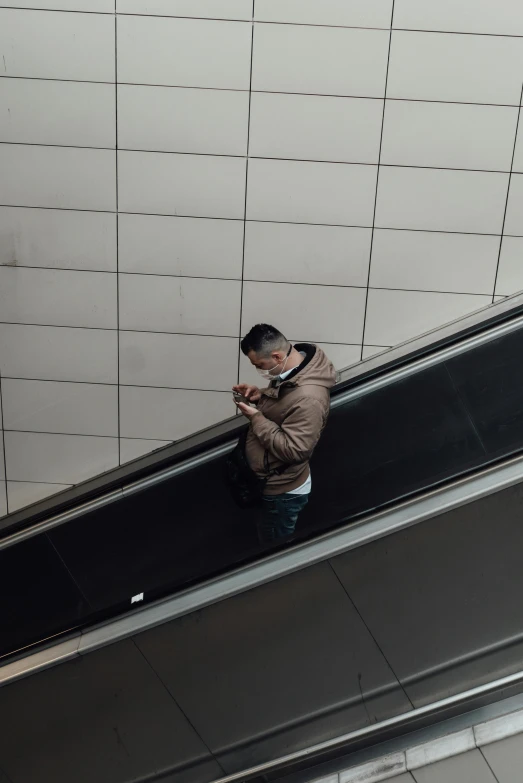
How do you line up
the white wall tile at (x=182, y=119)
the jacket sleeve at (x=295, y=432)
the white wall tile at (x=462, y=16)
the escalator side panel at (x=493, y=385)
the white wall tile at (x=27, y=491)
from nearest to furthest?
the jacket sleeve at (x=295, y=432)
the white wall tile at (x=462, y=16)
the white wall tile at (x=182, y=119)
the escalator side panel at (x=493, y=385)
the white wall tile at (x=27, y=491)

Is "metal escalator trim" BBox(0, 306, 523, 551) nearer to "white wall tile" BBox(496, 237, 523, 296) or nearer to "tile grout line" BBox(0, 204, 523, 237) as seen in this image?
"white wall tile" BBox(496, 237, 523, 296)

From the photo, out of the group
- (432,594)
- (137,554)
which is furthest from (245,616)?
(137,554)

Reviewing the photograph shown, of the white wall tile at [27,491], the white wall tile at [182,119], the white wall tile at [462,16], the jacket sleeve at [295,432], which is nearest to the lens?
the jacket sleeve at [295,432]

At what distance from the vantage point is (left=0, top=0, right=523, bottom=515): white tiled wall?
3.62 m

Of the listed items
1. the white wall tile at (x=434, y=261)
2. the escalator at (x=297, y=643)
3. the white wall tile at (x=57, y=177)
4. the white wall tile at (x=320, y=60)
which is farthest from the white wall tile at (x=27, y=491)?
the white wall tile at (x=320, y=60)

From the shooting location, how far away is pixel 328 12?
3559mm

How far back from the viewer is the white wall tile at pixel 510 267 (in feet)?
12.6

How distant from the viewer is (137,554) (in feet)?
14.0

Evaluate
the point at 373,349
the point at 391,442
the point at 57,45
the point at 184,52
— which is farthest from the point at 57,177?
the point at 391,442

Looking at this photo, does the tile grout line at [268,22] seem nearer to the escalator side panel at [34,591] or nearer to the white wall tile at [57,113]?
the white wall tile at [57,113]

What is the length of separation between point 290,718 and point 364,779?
1.17ft

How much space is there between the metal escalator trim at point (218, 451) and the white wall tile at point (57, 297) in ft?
3.10

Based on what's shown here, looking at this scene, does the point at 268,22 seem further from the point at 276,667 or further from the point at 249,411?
the point at 276,667

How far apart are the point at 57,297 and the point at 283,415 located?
6.15 feet
